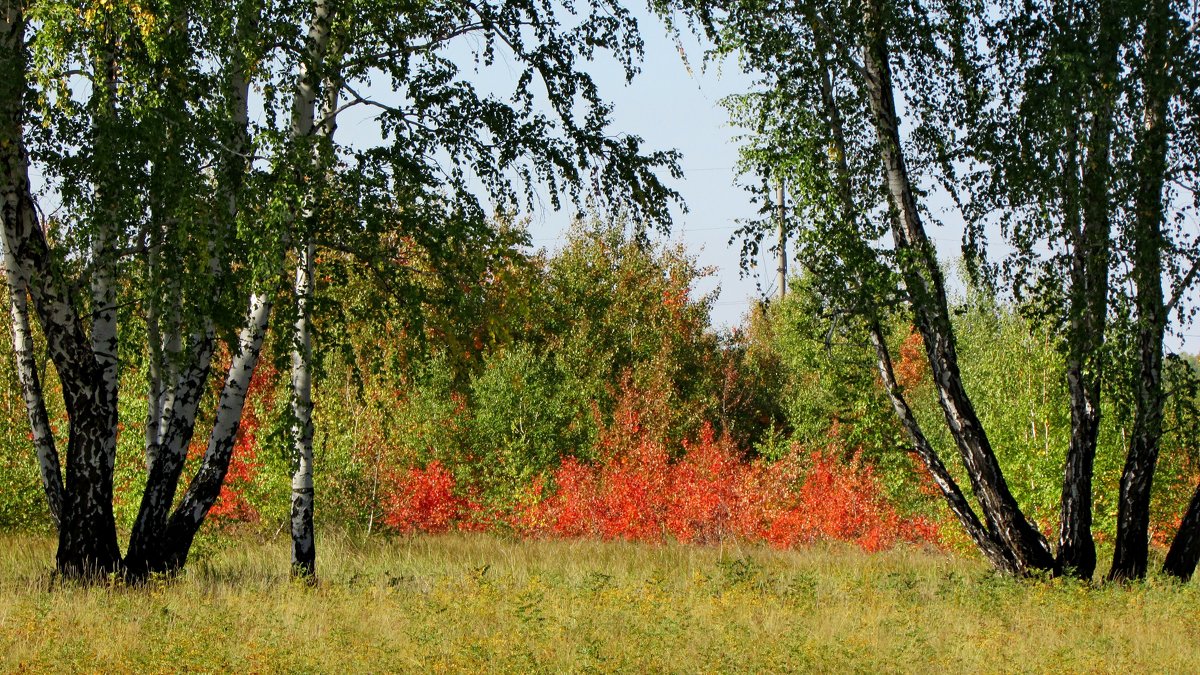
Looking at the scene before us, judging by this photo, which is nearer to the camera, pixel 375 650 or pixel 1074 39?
pixel 375 650

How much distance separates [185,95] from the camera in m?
10.2

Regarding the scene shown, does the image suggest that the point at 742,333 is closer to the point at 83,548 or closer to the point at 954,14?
the point at 954,14

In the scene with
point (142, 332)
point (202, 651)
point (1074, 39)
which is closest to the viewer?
point (202, 651)

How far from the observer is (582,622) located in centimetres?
900

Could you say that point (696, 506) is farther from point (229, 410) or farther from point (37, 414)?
point (37, 414)

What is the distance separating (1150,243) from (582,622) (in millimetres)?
7281

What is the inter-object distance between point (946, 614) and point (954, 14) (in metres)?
6.85

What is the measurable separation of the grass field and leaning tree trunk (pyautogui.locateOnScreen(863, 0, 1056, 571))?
0.95 metres

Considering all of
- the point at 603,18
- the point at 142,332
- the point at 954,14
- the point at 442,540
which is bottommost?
the point at 442,540

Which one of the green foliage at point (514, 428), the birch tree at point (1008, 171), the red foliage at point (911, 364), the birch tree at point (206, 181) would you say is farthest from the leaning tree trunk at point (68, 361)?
the red foliage at point (911, 364)

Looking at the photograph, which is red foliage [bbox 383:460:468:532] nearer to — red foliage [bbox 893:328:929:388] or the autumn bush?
the autumn bush

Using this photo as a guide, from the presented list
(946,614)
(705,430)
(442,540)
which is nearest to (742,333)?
(705,430)

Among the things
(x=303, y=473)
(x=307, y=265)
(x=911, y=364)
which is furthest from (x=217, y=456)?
(x=911, y=364)

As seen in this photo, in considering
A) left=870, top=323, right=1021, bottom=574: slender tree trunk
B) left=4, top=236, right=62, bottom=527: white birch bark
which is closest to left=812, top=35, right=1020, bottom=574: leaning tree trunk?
left=870, top=323, right=1021, bottom=574: slender tree trunk
